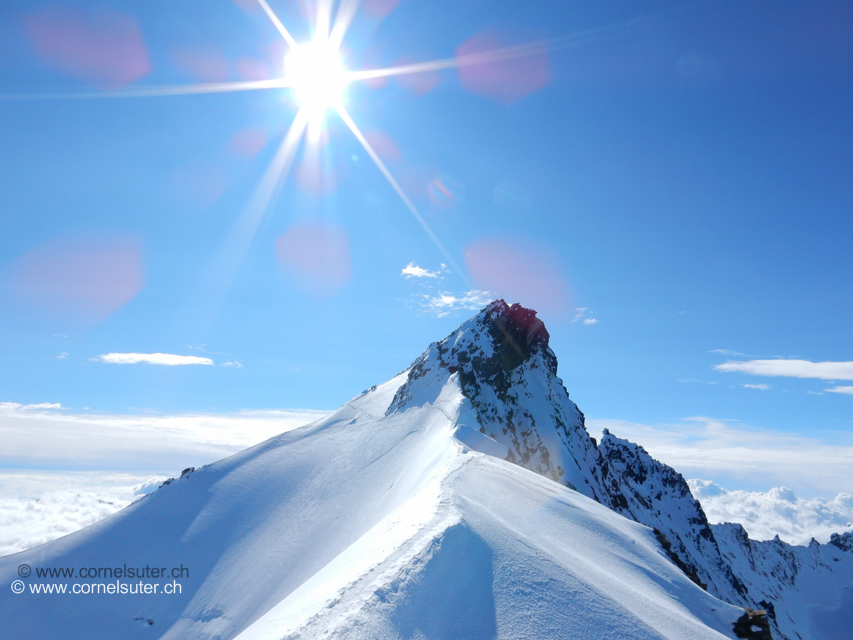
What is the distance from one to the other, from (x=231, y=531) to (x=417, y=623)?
158ft

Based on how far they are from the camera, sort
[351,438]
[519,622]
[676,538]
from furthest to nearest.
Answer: [676,538] → [351,438] → [519,622]

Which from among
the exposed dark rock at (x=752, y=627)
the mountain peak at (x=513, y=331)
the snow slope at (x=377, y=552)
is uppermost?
the mountain peak at (x=513, y=331)

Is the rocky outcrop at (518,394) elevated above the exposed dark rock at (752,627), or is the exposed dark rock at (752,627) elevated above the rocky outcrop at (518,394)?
the rocky outcrop at (518,394)

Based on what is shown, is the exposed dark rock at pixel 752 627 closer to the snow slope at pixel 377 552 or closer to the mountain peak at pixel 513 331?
the snow slope at pixel 377 552

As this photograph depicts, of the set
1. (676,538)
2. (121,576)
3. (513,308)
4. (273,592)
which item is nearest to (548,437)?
(513,308)

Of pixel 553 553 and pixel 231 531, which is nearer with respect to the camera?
pixel 553 553

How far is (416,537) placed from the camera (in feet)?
43.2

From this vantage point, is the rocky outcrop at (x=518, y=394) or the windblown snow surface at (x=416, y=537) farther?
the rocky outcrop at (x=518, y=394)

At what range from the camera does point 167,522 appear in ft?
169

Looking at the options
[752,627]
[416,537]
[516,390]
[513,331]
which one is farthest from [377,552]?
[513,331]

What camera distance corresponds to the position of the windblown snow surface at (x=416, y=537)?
1102 centimetres

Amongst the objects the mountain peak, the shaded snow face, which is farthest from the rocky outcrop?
the mountain peak

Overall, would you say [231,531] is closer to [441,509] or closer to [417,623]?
[441,509]

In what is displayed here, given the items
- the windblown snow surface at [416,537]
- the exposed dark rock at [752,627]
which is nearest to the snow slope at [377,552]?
the windblown snow surface at [416,537]
